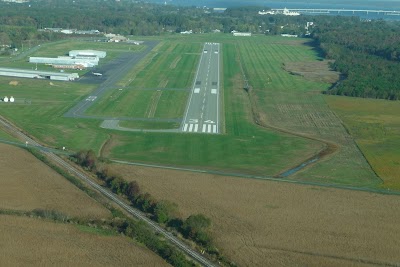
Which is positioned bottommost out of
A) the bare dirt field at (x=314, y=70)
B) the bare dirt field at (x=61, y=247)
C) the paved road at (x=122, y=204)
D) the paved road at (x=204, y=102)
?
the paved road at (x=122, y=204)

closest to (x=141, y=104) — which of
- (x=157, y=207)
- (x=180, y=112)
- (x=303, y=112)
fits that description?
(x=180, y=112)

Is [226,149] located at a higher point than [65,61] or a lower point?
lower

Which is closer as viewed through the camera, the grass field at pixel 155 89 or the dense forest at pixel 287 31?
the grass field at pixel 155 89

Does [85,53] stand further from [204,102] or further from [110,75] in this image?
[204,102]

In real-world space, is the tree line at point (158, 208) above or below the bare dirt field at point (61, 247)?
above

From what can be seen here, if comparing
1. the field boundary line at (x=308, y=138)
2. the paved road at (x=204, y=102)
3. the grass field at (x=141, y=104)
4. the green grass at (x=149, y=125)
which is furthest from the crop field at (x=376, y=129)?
the grass field at (x=141, y=104)

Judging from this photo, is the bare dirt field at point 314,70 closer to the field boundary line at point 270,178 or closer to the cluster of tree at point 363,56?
the cluster of tree at point 363,56
